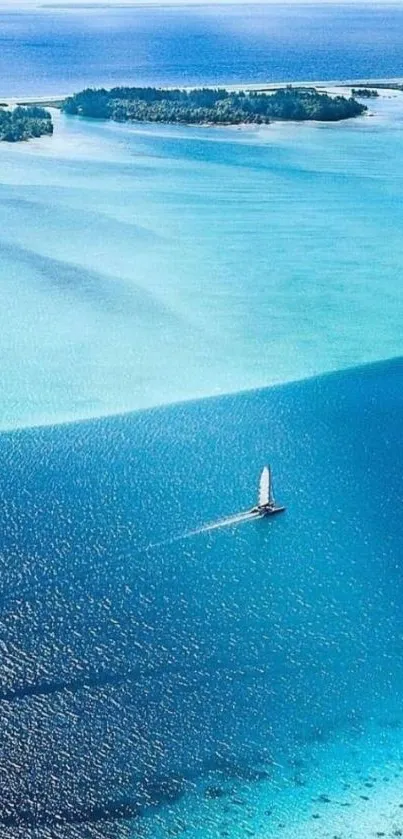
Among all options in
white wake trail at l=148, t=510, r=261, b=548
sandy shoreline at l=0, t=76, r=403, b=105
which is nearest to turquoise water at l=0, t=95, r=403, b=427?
white wake trail at l=148, t=510, r=261, b=548

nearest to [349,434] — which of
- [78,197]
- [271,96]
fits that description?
[78,197]

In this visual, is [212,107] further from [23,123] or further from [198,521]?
[198,521]

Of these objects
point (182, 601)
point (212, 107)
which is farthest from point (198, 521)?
point (212, 107)

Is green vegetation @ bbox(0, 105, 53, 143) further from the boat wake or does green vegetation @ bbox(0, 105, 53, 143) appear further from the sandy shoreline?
the boat wake

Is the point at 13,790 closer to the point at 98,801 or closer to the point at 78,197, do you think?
the point at 98,801

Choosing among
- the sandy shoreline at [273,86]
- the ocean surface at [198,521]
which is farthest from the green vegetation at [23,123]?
the ocean surface at [198,521]

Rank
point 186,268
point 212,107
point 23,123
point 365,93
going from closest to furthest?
point 186,268, point 23,123, point 212,107, point 365,93
